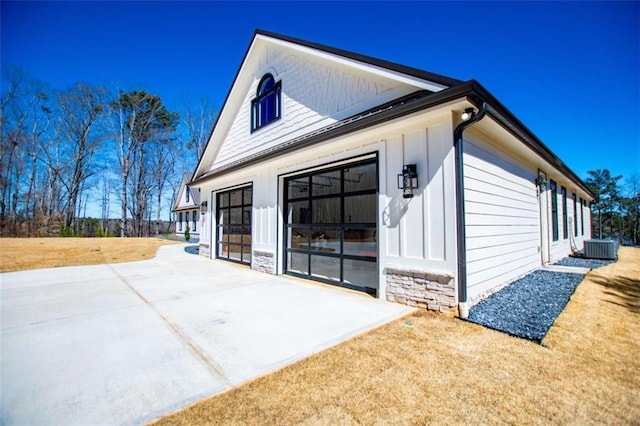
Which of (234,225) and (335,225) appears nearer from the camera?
(335,225)

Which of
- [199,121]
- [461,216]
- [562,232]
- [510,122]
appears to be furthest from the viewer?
[199,121]

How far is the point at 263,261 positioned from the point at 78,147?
2561 centimetres

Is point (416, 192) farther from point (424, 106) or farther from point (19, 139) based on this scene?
point (19, 139)

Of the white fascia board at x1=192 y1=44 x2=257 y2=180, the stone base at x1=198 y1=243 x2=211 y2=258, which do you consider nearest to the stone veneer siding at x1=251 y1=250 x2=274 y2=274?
the stone base at x1=198 y1=243 x2=211 y2=258

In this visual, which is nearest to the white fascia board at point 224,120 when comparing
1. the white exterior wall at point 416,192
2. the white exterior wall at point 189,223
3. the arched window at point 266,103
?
the arched window at point 266,103

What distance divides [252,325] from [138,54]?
14875 millimetres

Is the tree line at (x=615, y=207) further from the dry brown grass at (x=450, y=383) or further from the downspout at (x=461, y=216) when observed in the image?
the dry brown grass at (x=450, y=383)

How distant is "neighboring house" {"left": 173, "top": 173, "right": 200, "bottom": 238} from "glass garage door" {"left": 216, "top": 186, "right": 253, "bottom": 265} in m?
13.0

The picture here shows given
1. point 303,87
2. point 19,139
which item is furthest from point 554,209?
point 19,139

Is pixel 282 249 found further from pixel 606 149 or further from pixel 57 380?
pixel 606 149

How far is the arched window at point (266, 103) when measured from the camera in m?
8.17

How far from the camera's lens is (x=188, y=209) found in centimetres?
2505

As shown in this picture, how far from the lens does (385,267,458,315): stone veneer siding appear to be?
400 centimetres

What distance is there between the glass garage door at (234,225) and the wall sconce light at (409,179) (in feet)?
18.3
